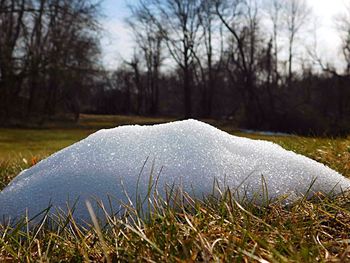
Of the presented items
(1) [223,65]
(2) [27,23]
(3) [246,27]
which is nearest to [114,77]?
(1) [223,65]

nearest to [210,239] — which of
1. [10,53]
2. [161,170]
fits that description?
[161,170]

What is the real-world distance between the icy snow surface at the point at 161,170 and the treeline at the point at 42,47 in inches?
→ 790

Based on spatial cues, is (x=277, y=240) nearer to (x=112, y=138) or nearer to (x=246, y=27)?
(x=112, y=138)

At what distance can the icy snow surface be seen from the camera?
4.66 ft

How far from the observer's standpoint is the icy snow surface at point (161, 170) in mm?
1420

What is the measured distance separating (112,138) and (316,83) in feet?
111

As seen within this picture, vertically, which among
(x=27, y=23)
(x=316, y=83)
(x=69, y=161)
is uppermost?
(x=27, y=23)

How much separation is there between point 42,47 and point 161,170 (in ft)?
76.1

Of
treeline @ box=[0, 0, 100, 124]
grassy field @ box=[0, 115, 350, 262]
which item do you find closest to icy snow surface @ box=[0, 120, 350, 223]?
grassy field @ box=[0, 115, 350, 262]

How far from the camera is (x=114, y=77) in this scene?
55.7 m

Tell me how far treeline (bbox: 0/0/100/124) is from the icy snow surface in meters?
20.1

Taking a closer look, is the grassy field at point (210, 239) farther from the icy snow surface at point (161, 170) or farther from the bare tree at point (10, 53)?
the bare tree at point (10, 53)

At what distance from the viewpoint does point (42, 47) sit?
74.5ft

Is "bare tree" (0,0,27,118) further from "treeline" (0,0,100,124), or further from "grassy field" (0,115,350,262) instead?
"grassy field" (0,115,350,262)
